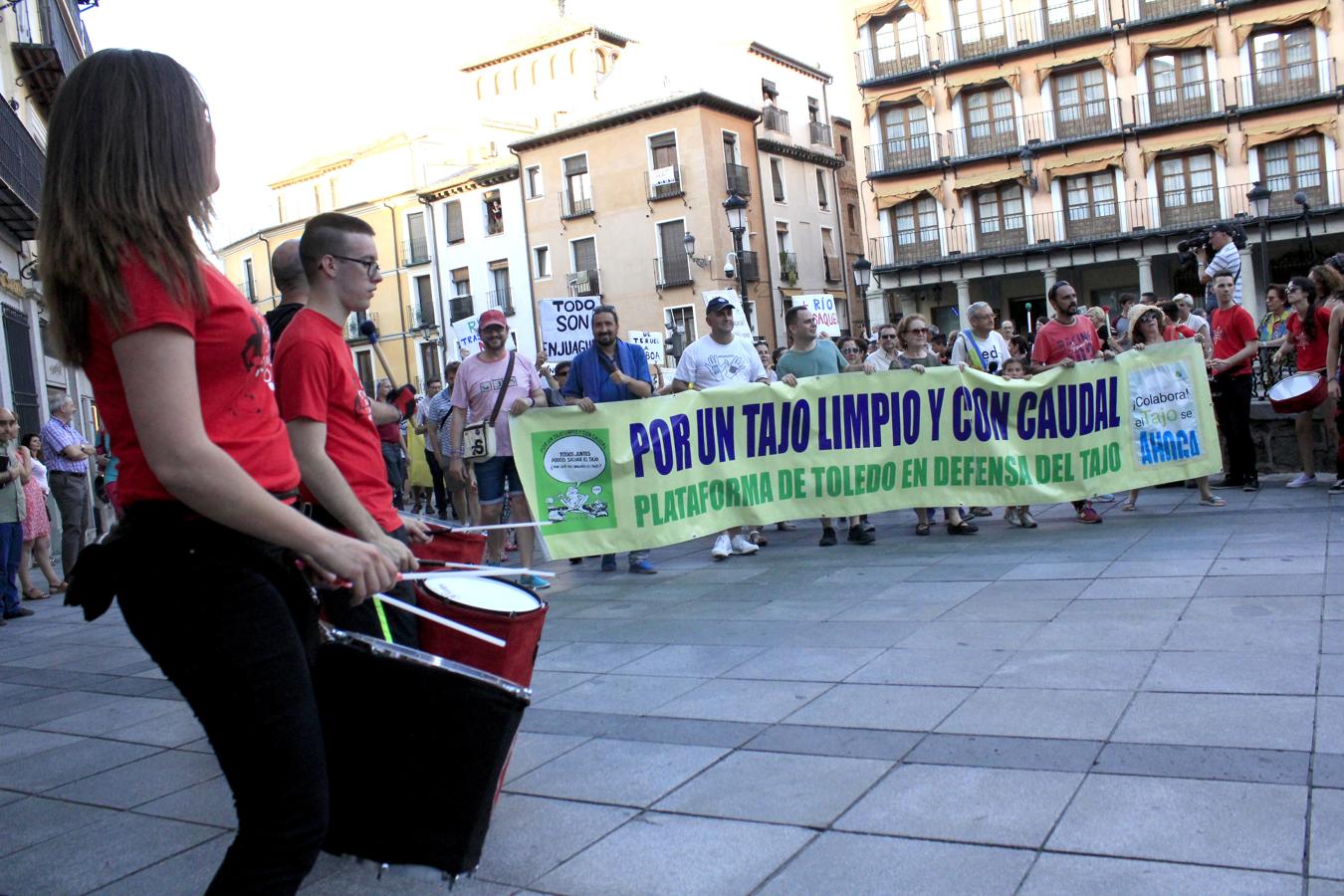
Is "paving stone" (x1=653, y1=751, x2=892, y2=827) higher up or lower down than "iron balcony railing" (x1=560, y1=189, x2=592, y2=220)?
lower down

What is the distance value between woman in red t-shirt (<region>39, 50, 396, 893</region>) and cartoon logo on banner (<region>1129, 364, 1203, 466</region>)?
8703 mm

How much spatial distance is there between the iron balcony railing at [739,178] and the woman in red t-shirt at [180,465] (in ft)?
139

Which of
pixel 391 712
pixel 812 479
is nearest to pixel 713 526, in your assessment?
pixel 812 479

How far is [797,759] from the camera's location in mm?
3969

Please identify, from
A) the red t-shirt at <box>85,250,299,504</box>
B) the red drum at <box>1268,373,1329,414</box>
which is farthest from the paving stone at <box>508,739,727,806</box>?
the red drum at <box>1268,373,1329,414</box>

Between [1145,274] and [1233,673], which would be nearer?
[1233,673]

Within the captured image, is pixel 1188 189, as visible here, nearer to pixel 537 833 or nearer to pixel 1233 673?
pixel 1233 673

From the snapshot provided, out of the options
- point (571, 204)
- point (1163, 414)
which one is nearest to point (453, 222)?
point (571, 204)

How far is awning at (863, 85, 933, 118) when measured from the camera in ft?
138

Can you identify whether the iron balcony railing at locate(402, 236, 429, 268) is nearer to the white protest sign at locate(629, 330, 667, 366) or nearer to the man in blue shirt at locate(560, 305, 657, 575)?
the white protest sign at locate(629, 330, 667, 366)

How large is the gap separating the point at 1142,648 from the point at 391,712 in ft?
12.0

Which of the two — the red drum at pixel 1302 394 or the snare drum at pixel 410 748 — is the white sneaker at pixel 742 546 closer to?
the red drum at pixel 1302 394

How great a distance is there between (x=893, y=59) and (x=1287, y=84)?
504 inches

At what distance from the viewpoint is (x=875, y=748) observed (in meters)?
4.01
